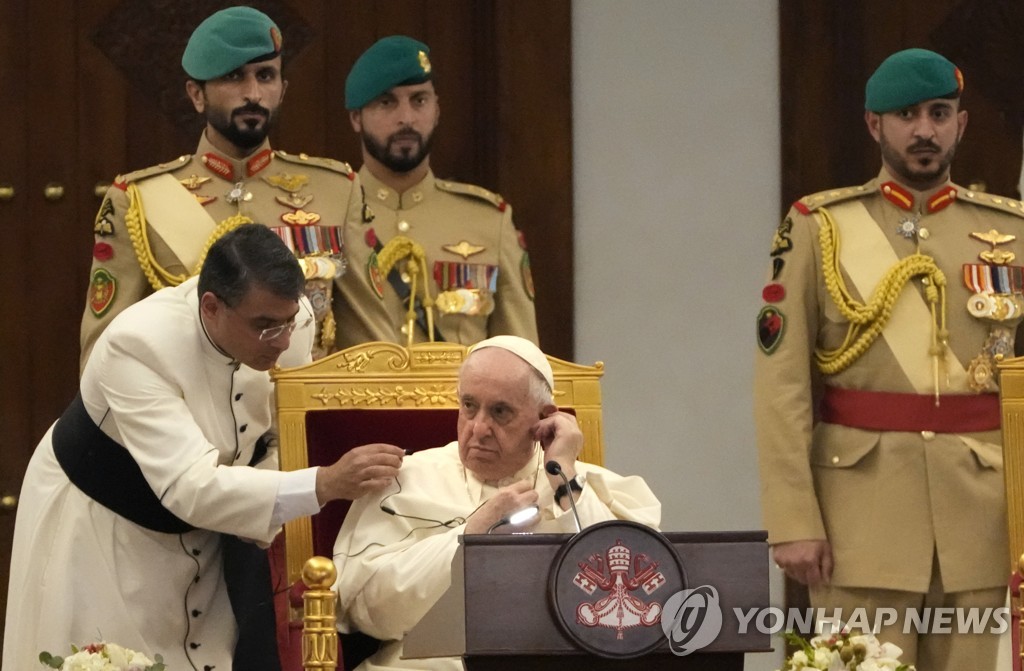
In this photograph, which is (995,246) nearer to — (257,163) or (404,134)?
(404,134)

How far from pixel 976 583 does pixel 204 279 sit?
179cm

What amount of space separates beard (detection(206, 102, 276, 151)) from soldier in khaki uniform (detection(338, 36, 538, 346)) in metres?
0.30

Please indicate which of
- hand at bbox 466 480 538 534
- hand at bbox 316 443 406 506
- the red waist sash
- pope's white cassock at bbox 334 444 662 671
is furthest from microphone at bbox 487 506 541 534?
the red waist sash

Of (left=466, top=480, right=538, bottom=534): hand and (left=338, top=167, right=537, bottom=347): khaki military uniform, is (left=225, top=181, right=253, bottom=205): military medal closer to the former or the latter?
(left=338, top=167, right=537, bottom=347): khaki military uniform

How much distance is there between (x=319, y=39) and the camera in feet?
19.4

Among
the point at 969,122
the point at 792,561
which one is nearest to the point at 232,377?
the point at 792,561

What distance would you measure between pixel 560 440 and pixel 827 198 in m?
1.31

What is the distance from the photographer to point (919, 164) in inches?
187

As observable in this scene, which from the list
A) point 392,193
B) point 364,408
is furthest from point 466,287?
point 364,408

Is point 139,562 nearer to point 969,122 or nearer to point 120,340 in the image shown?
point 120,340

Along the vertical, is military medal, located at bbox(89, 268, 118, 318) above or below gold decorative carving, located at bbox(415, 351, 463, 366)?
above

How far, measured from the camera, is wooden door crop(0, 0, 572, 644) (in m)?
5.75

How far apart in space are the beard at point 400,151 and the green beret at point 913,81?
103 cm

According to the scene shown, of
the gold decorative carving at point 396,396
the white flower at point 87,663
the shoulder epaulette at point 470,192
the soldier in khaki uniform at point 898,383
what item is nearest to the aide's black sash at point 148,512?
the gold decorative carving at point 396,396
